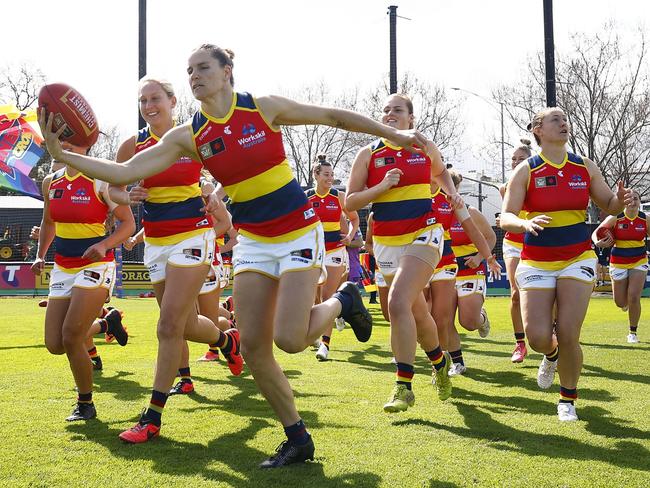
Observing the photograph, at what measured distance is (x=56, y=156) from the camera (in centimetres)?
425

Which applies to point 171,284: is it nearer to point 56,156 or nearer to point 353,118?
point 56,156

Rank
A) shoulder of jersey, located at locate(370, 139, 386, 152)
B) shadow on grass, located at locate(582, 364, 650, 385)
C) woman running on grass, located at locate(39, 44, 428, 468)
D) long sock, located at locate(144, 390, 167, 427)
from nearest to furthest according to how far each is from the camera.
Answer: woman running on grass, located at locate(39, 44, 428, 468)
long sock, located at locate(144, 390, 167, 427)
shoulder of jersey, located at locate(370, 139, 386, 152)
shadow on grass, located at locate(582, 364, 650, 385)

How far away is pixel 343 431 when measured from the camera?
17.8ft

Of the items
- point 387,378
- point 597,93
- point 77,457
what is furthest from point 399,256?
point 597,93

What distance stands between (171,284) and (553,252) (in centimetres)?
303

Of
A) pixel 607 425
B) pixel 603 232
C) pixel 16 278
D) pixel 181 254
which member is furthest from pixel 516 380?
pixel 16 278

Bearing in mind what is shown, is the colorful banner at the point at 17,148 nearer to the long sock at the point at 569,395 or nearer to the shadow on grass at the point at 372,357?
the shadow on grass at the point at 372,357

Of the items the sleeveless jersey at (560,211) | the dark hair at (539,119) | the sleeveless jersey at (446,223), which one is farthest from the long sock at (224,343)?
the dark hair at (539,119)

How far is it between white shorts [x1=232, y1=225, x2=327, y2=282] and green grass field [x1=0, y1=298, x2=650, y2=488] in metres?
1.21

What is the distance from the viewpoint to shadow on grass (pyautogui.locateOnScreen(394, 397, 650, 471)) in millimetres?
4653

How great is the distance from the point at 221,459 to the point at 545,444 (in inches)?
86.1

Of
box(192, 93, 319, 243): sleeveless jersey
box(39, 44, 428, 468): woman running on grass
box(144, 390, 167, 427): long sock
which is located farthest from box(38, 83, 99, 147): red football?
box(144, 390, 167, 427): long sock

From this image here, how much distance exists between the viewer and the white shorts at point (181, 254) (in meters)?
5.76

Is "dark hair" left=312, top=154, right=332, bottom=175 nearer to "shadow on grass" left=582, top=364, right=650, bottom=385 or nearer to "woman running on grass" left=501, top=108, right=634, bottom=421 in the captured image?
"shadow on grass" left=582, top=364, right=650, bottom=385
